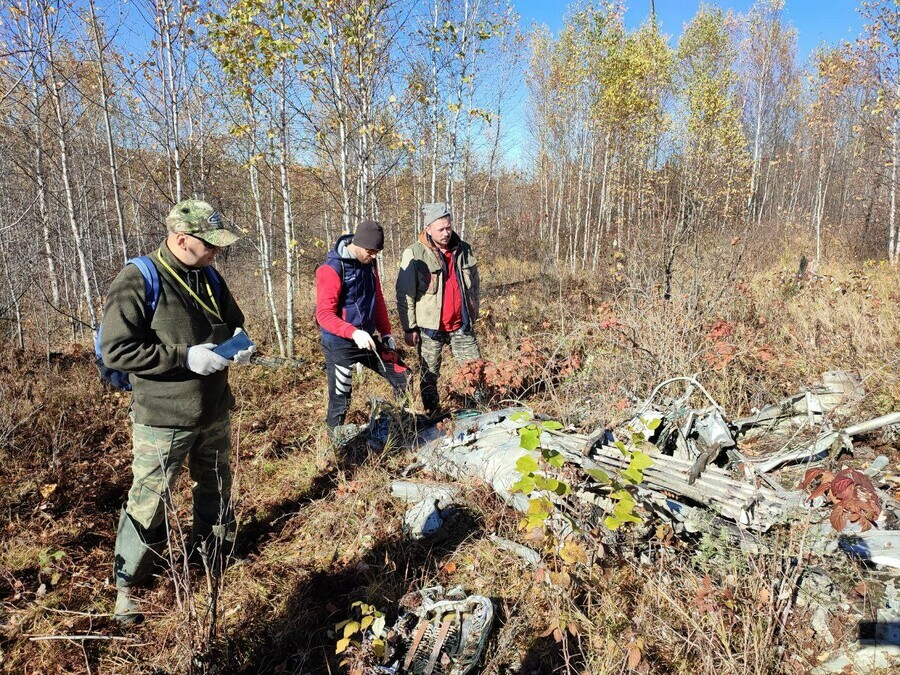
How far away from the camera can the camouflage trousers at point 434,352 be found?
427cm

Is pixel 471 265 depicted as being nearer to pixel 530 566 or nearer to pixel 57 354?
pixel 530 566

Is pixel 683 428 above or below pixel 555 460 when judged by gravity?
below

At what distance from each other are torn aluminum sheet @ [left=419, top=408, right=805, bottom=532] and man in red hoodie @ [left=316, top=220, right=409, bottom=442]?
0.66 m

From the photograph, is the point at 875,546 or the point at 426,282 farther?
the point at 426,282

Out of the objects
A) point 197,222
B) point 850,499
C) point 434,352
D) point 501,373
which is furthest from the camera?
point 434,352

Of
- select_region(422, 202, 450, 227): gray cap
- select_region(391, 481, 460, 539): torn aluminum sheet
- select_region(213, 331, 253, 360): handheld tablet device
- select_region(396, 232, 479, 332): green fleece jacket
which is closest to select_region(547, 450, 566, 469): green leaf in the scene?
select_region(391, 481, 460, 539): torn aluminum sheet

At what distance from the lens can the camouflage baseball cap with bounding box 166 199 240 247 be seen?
88.4 inches

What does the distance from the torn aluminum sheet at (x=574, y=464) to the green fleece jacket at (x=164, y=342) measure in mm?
1599

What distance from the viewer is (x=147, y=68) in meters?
5.54

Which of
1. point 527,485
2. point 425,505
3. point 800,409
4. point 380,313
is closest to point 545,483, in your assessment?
point 527,485

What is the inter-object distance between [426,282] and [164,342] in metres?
2.27

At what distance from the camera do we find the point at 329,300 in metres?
3.42

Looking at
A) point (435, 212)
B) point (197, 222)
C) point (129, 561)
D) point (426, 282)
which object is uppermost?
point (435, 212)

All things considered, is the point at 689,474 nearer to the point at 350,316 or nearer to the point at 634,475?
the point at 634,475
